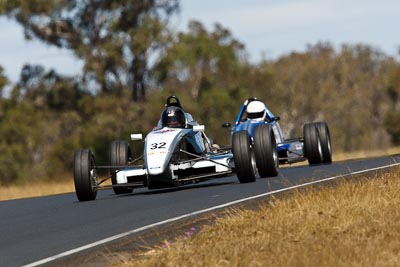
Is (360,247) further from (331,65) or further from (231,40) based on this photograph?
(331,65)

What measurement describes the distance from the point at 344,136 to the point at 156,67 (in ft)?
113

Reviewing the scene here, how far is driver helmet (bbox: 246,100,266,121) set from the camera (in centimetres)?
2511

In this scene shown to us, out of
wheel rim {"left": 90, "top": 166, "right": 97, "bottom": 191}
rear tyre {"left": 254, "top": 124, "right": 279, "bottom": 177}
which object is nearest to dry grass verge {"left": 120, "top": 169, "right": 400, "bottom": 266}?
wheel rim {"left": 90, "top": 166, "right": 97, "bottom": 191}

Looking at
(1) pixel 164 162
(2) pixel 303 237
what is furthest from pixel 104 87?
(2) pixel 303 237

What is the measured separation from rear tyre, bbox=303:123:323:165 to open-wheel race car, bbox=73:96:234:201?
4146mm

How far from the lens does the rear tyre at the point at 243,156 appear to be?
1903 centimetres

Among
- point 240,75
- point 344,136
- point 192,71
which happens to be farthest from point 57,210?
point 344,136

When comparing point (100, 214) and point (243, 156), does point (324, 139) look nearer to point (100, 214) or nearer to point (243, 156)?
point (243, 156)

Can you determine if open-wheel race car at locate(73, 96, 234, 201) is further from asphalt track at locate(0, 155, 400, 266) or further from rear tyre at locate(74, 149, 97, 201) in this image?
asphalt track at locate(0, 155, 400, 266)

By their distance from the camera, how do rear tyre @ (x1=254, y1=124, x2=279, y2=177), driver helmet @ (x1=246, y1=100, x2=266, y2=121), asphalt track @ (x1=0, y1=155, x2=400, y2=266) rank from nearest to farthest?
asphalt track @ (x1=0, y1=155, x2=400, y2=266) < rear tyre @ (x1=254, y1=124, x2=279, y2=177) < driver helmet @ (x1=246, y1=100, x2=266, y2=121)

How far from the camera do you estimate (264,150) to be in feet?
65.5

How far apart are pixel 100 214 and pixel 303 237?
5798 mm

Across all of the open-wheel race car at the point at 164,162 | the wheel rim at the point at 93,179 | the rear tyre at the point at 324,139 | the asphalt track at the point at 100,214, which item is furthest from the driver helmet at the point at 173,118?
the rear tyre at the point at 324,139

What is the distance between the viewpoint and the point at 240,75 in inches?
2453
